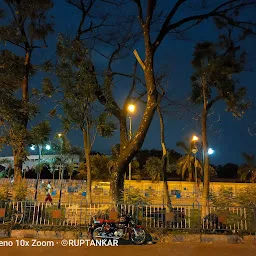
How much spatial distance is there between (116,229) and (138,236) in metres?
0.64

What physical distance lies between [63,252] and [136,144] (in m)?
4.37

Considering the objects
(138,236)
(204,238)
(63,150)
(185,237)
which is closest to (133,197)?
(138,236)

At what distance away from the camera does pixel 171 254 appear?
8.06 metres

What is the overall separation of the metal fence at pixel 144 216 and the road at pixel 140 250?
878 mm

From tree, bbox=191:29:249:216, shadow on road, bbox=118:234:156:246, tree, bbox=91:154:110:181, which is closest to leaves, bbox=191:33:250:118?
tree, bbox=191:29:249:216

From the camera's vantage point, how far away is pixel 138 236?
900cm

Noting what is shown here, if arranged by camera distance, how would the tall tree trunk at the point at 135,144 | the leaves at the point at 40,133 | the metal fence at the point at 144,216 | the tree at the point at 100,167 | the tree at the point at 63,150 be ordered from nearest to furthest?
the metal fence at the point at 144,216 → the tall tree trunk at the point at 135,144 → the leaves at the point at 40,133 → the tree at the point at 63,150 → the tree at the point at 100,167

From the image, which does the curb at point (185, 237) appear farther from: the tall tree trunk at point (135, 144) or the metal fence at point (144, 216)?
the tall tree trunk at point (135, 144)

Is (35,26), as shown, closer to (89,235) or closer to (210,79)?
(210,79)

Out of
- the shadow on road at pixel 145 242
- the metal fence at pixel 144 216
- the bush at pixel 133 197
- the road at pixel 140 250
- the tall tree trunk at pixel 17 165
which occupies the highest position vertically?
the tall tree trunk at pixel 17 165

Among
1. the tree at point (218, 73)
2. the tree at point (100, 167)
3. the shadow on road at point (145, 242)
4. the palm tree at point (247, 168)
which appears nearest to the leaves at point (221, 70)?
the tree at point (218, 73)

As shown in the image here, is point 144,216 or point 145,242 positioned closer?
point 145,242

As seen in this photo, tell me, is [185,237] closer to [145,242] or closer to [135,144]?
[145,242]

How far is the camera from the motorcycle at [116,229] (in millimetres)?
9039
